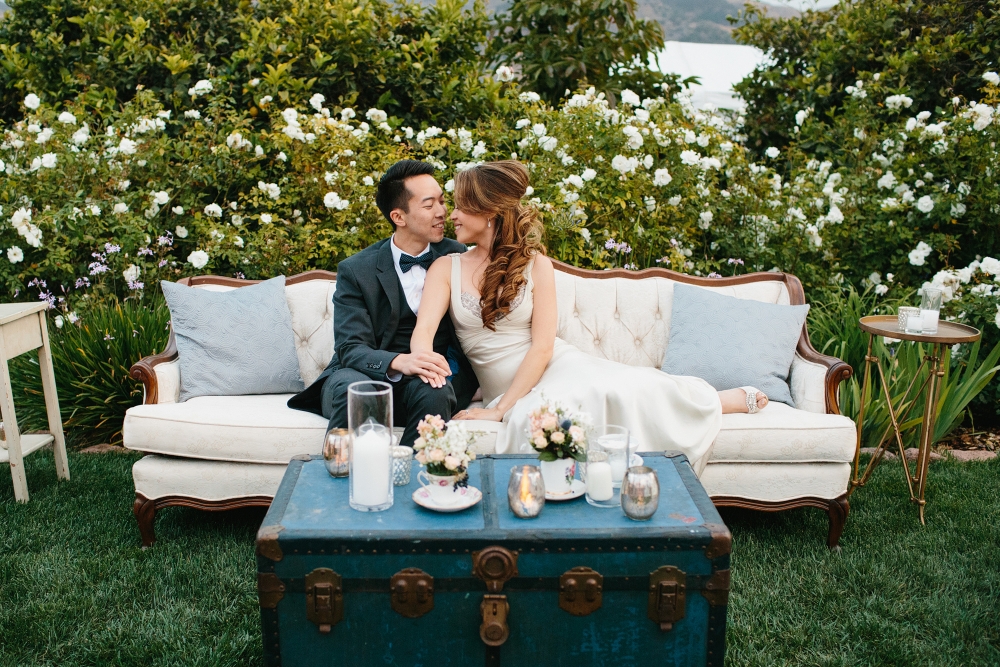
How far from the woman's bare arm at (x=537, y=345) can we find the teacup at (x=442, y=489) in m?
1.07

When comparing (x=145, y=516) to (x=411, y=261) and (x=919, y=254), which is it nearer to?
(x=411, y=261)

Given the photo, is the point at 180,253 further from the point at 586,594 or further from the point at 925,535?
the point at 925,535

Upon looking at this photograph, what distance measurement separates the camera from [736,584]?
10.4ft

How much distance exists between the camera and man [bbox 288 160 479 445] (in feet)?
11.8

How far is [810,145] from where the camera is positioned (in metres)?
7.16

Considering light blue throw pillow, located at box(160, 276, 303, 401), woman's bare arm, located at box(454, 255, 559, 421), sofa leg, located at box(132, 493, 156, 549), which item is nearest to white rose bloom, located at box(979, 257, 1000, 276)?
woman's bare arm, located at box(454, 255, 559, 421)

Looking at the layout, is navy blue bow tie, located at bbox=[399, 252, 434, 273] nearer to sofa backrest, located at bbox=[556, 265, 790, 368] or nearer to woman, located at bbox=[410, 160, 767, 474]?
woman, located at bbox=[410, 160, 767, 474]

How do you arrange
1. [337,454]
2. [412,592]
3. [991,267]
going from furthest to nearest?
[991,267] < [337,454] < [412,592]

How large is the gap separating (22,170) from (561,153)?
350cm

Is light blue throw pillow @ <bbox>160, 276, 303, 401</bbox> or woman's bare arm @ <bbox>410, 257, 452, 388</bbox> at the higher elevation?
woman's bare arm @ <bbox>410, 257, 452, 388</bbox>

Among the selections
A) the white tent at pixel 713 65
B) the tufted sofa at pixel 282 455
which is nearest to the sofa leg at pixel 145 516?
the tufted sofa at pixel 282 455

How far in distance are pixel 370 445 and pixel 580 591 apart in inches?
27.9

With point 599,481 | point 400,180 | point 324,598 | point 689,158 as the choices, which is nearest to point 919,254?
point 689,158

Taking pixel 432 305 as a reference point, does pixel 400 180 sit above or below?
above
